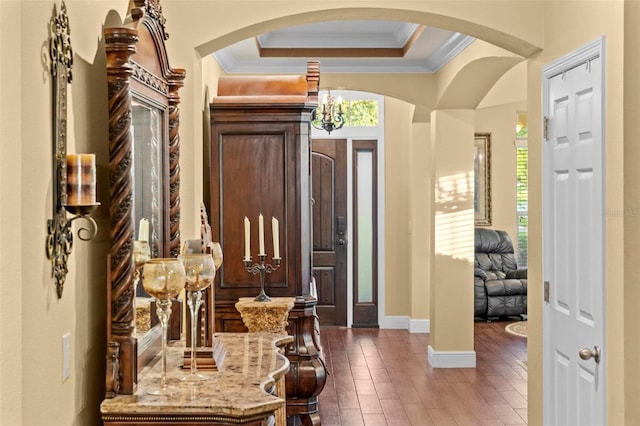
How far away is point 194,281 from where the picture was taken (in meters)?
2.48

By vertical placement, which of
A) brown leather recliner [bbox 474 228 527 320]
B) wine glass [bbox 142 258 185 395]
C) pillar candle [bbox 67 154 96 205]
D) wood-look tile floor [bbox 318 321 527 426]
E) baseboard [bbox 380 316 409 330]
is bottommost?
wood-look tile floor [bbox 318 321 527 426]

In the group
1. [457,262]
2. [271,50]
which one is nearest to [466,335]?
[457,262]

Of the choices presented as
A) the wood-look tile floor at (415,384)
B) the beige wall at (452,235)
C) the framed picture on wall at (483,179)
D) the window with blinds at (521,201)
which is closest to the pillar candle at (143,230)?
the wood-look tile floor at (415,384)

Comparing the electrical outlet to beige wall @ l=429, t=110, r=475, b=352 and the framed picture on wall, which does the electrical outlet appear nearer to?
beige wall @ l=429, t=110, r=475, b=352

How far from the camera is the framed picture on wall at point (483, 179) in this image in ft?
33.8

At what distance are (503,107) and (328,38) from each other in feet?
15.0

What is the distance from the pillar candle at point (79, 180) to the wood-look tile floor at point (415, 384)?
3408 millimetres

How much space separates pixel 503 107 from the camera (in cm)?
1032

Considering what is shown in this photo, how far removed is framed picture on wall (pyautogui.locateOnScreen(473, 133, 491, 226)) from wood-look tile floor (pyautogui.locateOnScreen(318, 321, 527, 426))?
225cm

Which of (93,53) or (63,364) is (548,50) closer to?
(93,53)

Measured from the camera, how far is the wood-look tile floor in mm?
5258

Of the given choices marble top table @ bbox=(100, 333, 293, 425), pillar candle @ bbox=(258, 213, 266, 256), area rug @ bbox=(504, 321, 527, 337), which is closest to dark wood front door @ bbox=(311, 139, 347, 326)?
area rug @ bbox=(504, 321, 527, 337)

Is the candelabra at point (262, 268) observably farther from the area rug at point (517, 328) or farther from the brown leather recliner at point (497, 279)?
the brown leather recliner at point (497, 279)

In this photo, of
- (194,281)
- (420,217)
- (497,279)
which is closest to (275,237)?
(194,281)
